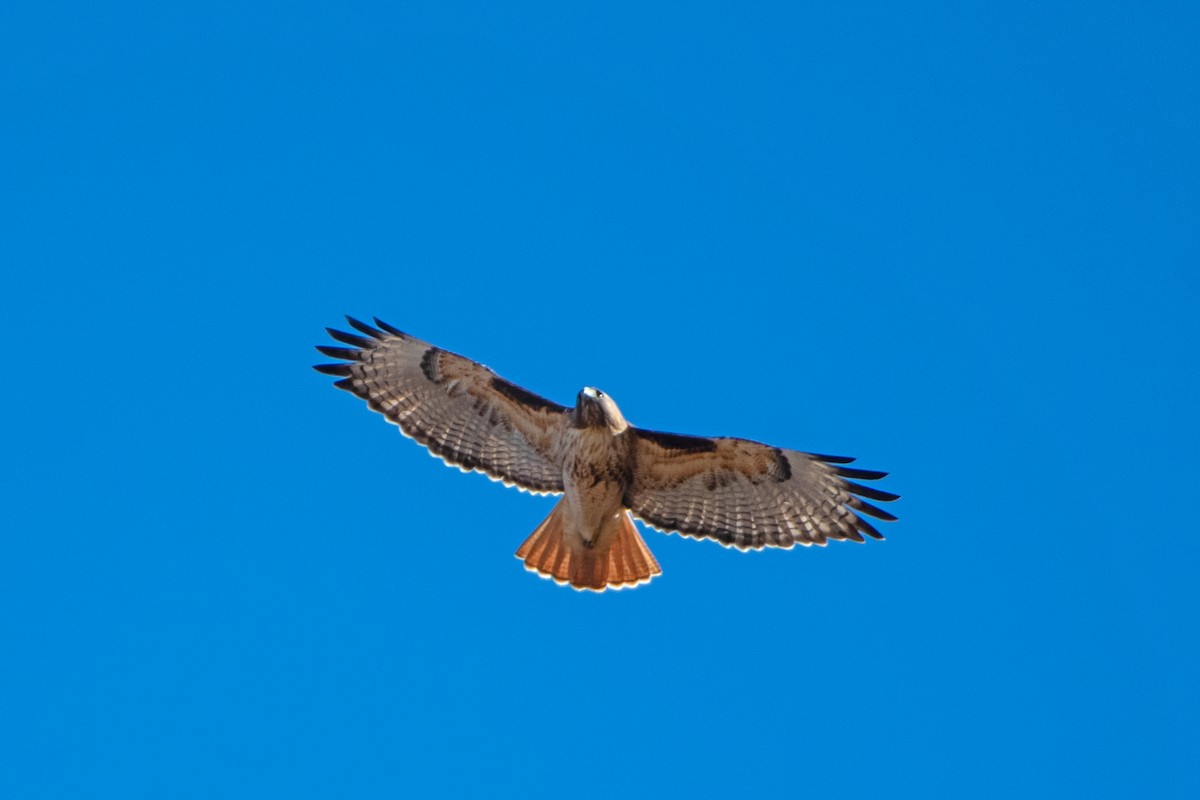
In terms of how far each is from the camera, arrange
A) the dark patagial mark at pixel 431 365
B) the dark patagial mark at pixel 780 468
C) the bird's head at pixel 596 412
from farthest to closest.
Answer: the dark patagial mark at pixel 431 365 < the dark patagial mark at pixel 780 468 < the bird's head at pixel 596 412

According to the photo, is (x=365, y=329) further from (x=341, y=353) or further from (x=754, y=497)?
(x=754, y=497)

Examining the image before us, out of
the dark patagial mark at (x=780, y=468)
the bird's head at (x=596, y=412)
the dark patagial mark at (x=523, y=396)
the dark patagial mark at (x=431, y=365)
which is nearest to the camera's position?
the bird's head at (x=596, y=412)

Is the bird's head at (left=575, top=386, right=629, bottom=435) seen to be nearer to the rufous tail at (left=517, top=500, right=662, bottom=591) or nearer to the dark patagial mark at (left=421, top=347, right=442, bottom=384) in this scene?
the rufous tail at (left=517, top=500, right=662, bottom=591)

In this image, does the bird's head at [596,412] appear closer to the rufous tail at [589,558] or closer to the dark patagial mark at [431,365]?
the rufous tail at [589,558]

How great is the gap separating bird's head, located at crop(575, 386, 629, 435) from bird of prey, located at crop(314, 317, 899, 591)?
0.75 ft

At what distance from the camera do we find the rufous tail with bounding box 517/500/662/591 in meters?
10.4

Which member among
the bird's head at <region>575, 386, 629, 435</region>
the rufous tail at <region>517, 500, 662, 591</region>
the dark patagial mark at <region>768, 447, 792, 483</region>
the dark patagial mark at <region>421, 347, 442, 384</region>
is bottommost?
the rufous tail at <region>517, 500, 662, 591</region>

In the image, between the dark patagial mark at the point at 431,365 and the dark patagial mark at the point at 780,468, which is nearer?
the dark patagial mark at the point at 780,468

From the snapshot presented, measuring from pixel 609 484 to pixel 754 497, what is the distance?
1157mm

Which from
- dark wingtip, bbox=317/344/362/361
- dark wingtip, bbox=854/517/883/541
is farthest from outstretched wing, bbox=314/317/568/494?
dark wingtip, bbox=854/517/883/541

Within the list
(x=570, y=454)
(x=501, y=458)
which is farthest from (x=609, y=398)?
(x=501, y=458)

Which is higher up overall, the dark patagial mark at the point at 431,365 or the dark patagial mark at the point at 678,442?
the dark patagial mark at the point at 431,365

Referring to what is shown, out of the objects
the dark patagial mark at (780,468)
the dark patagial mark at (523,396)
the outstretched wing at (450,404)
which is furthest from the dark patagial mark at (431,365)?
the dark patagial mark at (780,468)

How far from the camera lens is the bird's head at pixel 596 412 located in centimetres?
977
